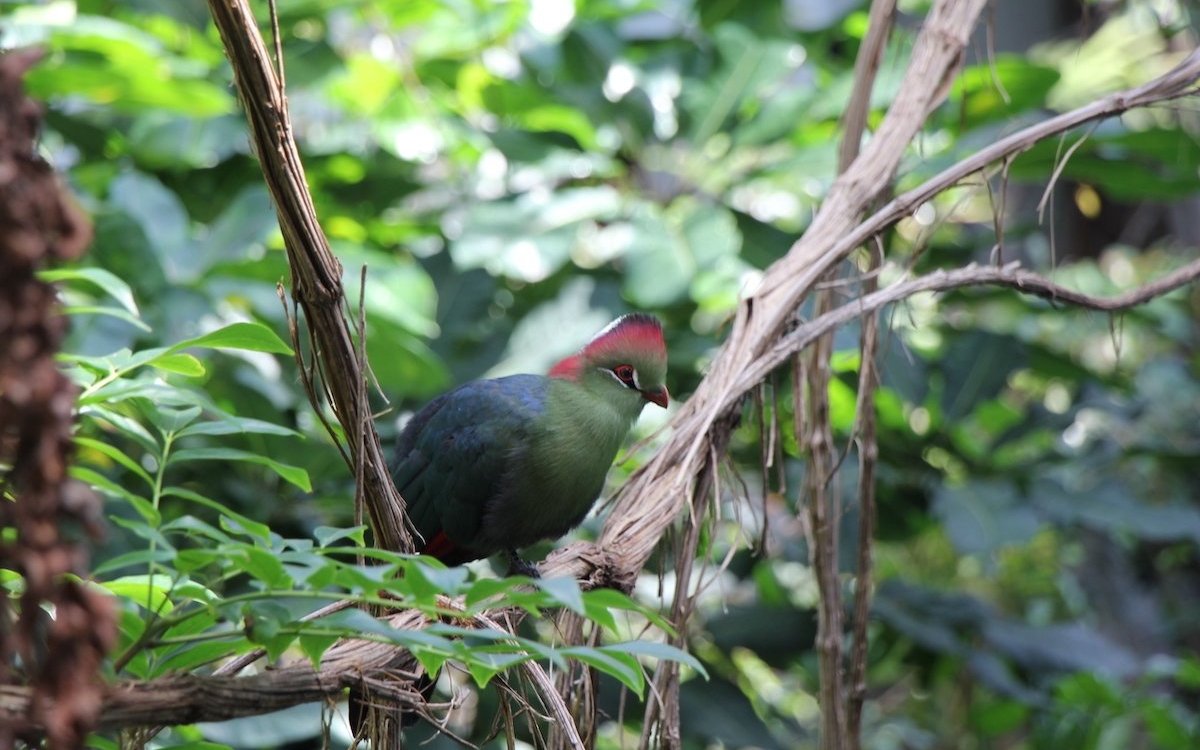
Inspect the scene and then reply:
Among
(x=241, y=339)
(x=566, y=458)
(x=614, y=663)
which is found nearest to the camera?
(x=614, y=663)

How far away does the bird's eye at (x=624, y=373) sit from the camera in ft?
6.00

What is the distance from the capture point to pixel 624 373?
6.01ft

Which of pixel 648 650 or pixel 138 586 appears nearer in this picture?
pixel 648 650

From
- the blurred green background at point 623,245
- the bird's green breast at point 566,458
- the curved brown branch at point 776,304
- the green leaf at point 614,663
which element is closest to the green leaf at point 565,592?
the green leaf at point 614,663

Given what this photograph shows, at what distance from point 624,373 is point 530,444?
19cm

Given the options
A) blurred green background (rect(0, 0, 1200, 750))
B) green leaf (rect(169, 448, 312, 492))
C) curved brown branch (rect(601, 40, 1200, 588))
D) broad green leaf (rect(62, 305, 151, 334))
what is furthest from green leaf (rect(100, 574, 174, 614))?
blurred green background (rect(0, 0, 1200, 750))

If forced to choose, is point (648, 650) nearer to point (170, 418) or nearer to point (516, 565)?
point (170, 418)

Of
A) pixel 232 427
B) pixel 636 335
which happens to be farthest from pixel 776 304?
pixel 232 427

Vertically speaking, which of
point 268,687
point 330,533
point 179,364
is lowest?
point 268,687

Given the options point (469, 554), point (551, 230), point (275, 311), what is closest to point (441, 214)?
point (551, 230)

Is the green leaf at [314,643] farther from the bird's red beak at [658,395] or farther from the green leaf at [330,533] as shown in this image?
the bird's red beak at [658,395]

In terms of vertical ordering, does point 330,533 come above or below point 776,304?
below

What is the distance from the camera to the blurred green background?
7.72ft

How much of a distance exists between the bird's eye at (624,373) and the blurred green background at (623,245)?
345 mm
